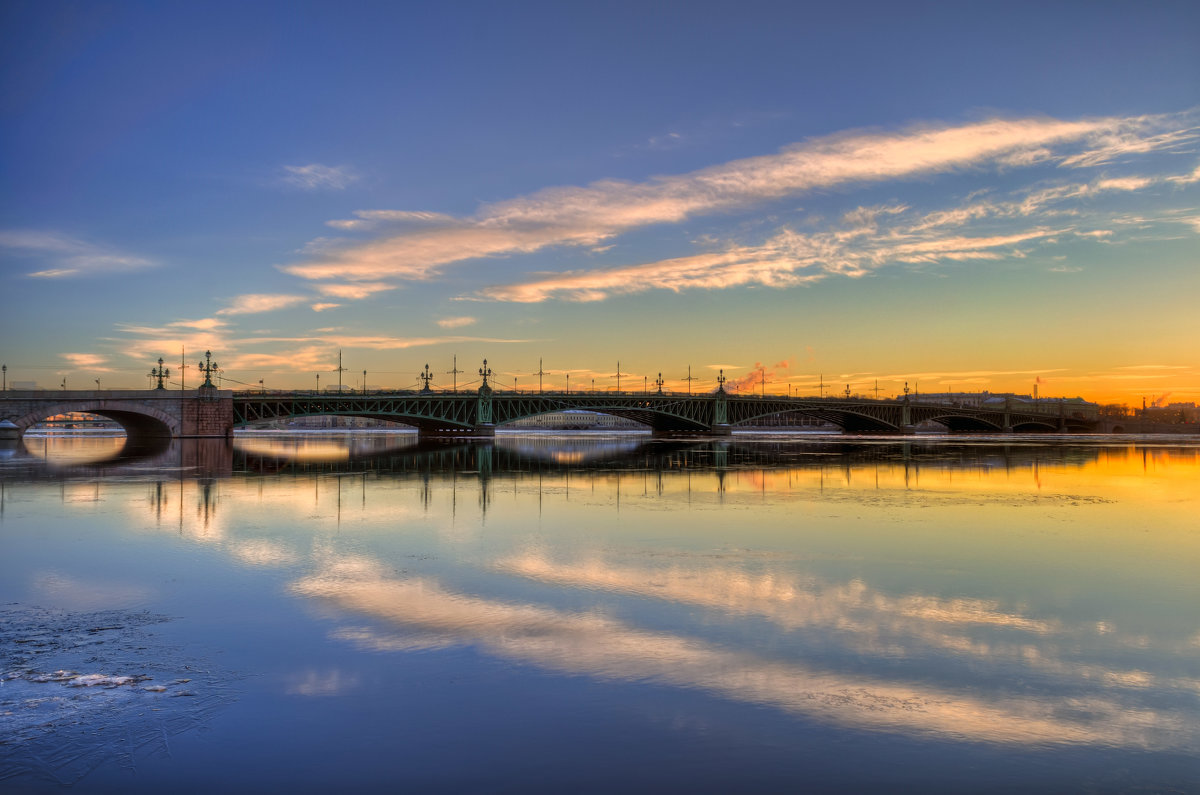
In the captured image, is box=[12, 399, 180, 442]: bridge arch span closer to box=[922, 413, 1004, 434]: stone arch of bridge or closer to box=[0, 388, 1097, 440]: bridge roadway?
box=[0, 388, 1097, 440]: bridge roadway

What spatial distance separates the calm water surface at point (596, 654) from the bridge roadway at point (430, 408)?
81.5 m

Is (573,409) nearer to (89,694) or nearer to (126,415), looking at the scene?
(126,415)

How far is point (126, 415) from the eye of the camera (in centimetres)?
10631

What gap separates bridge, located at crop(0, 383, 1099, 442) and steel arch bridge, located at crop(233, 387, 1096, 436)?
16 cm

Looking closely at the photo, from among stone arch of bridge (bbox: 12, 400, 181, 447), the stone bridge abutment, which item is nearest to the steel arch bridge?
the stone bridge abutment

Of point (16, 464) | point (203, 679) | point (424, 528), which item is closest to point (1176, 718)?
point (203, 679)

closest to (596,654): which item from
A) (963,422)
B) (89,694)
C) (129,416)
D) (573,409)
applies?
(89,694)

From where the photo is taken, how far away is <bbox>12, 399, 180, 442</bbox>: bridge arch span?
298ft

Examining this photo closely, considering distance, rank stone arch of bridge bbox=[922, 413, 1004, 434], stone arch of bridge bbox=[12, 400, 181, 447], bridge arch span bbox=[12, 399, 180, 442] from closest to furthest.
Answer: bridge arch span bbox=[12, 399, 180, 442] < stone arch of bridge bbox=[12, 400, 181, 447] < stone arch of bridge bbox=[922, 413, 1004, 434]

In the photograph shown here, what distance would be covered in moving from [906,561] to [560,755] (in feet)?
41.0

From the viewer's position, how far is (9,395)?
8981cm

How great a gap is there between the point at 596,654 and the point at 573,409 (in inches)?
4347

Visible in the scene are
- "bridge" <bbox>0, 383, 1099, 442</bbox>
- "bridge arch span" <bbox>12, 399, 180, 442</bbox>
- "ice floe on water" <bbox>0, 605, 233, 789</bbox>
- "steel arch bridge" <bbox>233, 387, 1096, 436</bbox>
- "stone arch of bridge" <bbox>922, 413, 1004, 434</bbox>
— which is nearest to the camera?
"ice floe on water" <bbox>0, 605, 233, 789</bbox>

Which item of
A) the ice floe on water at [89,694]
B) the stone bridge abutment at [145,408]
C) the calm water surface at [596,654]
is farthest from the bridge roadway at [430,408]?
the ice floe on water at [89,694]
